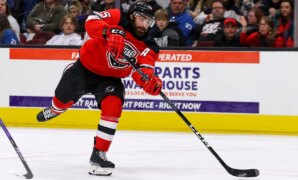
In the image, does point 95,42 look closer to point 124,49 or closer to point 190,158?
point 124,49

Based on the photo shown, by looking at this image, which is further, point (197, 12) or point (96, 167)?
point (197, 12)

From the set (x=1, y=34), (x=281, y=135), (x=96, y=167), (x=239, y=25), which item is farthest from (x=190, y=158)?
(x=1, y=34)

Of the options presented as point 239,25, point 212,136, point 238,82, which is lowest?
point 212,136

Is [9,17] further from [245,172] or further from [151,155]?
[245,172]

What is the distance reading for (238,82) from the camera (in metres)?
6.61

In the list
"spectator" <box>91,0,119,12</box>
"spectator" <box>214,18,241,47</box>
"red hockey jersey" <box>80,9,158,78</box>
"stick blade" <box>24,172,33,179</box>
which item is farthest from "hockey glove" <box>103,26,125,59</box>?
"spectator" <box>91,0,119,12</box>

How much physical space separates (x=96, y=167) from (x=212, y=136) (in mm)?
2157

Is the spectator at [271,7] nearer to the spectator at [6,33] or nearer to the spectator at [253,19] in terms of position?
the spectator at [253,19]

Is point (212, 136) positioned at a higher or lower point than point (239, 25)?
lower

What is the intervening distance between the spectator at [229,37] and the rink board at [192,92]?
4.5 inches

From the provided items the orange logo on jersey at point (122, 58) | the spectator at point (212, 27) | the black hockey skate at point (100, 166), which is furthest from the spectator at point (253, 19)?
the black hockey skate at point (100, 166)

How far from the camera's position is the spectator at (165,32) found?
689cm

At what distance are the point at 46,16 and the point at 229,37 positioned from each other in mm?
1846

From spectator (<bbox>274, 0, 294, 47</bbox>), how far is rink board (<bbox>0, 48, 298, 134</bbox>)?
0.15 metres
